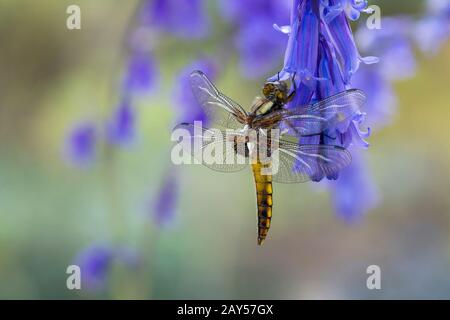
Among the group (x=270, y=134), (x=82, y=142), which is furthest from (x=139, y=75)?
(x=270, y=134)

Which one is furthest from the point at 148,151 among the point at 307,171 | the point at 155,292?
the point at 307,171

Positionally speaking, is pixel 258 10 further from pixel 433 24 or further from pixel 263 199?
pixel 263 199

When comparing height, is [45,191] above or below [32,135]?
below

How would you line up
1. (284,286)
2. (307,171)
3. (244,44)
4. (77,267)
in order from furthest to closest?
1. (284,286)
2. (77,267)
3. (244,44)
4. (307,171)

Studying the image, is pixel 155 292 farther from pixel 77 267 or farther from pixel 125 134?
pixel 125 134

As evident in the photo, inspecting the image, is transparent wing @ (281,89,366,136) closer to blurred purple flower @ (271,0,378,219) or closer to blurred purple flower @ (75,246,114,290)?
blurred purple flower @ (271,0,378,219)

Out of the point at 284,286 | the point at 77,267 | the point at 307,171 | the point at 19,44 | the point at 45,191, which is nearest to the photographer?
the point at 307,171

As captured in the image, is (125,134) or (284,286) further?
(284,286)

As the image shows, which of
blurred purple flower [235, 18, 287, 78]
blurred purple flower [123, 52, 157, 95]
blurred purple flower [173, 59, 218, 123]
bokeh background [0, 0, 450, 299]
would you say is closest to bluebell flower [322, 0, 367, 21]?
blurred purple flower [173, 59, 218, 123]
